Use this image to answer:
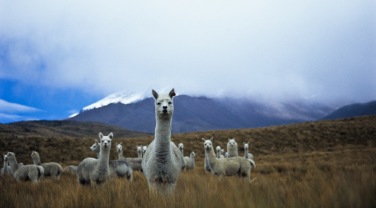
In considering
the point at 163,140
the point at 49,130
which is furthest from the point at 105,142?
the point at 49,130

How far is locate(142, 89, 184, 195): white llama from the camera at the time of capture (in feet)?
21.7

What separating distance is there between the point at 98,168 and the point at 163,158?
3.50 m

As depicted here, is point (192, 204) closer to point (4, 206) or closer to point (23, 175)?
point (4, 206)

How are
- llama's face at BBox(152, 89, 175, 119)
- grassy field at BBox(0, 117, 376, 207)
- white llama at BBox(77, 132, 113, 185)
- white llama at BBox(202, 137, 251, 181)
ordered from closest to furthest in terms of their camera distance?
grassy field at BBox(0, 117, 376, 207) → llama's face at BBox(152, 89, 175, 119) → white llama at BBox(77, 132, 113, 185) → white llama at BBox(202, 137, 251, 181)

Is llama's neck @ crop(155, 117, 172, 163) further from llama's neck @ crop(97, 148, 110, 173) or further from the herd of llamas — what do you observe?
llama's neck @ crop(97, 148, 110, 173)

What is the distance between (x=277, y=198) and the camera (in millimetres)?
3719

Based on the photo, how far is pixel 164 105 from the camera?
6781 mm

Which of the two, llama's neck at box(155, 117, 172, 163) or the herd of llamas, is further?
llama's neck at box(155, 117, 172, 163)

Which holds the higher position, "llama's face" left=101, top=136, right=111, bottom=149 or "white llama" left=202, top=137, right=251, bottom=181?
"llama's face" left=101, top=136, right=111, bottom=149

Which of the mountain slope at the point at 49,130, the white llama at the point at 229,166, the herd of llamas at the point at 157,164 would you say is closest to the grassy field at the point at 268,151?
the white llama at the point at 229,166

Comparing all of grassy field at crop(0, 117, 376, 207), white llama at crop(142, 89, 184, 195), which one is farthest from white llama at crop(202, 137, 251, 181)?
white llama at crop(142, 89, 184, 195)

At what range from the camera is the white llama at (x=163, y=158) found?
6602 mm

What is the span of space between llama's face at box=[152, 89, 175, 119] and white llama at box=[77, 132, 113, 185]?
3.34 metres

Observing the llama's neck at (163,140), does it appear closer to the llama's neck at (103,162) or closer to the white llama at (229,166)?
the llama's neck at (103,162)
